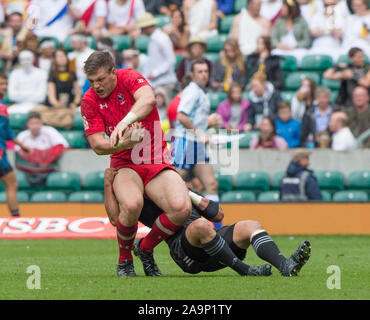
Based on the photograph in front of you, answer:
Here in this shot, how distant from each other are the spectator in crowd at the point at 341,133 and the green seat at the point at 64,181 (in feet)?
13.2

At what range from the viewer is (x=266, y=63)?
16.1m

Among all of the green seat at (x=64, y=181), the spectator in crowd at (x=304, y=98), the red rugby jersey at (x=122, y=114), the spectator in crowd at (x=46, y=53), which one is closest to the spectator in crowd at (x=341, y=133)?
the spectator in crowd at (x=304, y=98)

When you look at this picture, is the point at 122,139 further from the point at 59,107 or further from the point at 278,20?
the point at 278,20

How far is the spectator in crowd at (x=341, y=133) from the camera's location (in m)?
14.4

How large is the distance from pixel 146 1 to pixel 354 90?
5.25m

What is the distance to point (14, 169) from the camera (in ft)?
48.2

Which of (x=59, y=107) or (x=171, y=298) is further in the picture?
(x=59, y=107)

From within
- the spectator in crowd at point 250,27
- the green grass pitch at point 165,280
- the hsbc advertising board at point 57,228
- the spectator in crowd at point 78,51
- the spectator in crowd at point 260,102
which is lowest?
the hsbc advertising board at point 57,228

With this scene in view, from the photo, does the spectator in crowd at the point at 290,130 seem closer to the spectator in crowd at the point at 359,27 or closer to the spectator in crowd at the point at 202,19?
the spectator in crowd at the point at 359,27

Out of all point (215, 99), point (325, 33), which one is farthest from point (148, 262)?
point (325, 33)

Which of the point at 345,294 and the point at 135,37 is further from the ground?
the point at 135,37

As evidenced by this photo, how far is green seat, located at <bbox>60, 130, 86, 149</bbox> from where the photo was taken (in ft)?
50.1

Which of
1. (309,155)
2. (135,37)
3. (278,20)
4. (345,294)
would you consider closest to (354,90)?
(309,155)
